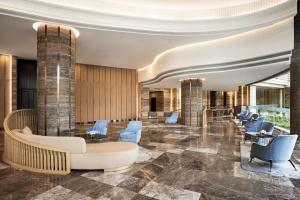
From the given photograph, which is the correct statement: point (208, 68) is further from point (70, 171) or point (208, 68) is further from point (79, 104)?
point (79, 104)

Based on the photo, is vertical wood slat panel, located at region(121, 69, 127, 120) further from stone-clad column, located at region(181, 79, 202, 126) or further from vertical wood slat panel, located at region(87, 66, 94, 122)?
stone-clad column, located at region(181, 79, 202, 126)

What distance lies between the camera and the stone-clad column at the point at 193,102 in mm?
12141

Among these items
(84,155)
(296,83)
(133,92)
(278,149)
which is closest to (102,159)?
(84,155)

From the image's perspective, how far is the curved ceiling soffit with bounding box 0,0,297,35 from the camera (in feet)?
18.2

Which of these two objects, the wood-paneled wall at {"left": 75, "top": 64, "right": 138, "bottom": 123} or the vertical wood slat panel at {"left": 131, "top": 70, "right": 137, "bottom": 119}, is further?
the vertical wood slat panel at {"left": 131, "top": 70, "right": 137, "bottom": 119}

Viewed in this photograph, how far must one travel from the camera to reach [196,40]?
27.1 feet

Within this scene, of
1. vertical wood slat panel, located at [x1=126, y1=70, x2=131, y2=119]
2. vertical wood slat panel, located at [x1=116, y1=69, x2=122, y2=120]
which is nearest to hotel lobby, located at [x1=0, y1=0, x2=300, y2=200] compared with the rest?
vertical wood slat panel, located at [x1=116, y1=69, x2=122, y2=120]

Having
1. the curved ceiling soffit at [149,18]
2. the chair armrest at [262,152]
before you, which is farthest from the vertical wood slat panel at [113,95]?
the chair armrest at [262,152]

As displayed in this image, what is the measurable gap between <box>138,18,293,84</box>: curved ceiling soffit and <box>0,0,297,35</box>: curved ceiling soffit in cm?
57

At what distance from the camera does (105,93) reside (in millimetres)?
14555

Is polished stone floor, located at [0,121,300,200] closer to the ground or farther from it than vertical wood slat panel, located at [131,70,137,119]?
closer to the ground

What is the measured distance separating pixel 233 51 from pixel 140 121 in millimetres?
4559

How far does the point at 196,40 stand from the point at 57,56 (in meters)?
5.31

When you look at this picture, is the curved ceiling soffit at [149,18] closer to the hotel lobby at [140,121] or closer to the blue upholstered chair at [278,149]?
the hotel lobby at [140,121]
